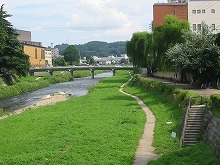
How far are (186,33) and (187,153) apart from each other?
83.7 feet

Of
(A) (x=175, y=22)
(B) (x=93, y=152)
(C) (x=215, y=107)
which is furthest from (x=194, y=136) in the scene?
(A) (x=175, y=22)

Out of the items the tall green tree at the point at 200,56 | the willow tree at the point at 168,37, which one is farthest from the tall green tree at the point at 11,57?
the tall green tree at the point at 200,56

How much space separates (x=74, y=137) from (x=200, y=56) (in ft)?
66.8

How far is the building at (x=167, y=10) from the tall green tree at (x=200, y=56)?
42.0 m

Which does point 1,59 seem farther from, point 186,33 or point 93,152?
point 93,152

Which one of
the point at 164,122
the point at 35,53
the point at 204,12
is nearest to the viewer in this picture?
the point at 164,122

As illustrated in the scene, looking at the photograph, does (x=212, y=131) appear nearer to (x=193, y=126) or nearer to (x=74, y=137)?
(x=193, y=126)

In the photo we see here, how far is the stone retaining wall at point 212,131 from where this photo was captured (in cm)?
2031

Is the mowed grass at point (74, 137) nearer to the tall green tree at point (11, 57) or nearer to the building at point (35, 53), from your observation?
the tall green tree at point (11, 57)

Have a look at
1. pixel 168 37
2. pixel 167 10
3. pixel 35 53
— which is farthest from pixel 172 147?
pixel 35 53

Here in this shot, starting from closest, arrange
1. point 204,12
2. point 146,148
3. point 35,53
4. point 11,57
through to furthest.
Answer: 1. point 146,148
2. point 11,57
3. point 204,12
4. point 35,53

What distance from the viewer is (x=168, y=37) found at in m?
54.0

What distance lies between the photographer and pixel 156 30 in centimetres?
6116

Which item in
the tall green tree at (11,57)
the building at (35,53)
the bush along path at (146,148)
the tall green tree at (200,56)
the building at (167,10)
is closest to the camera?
the bush along path at (146,148)
